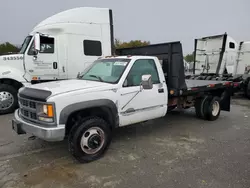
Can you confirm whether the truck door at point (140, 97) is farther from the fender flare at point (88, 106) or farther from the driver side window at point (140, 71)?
the fender flare at point (88, 106)

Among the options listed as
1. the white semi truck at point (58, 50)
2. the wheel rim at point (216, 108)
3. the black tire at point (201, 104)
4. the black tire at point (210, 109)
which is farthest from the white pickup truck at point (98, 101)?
the white semi truck at point (58, 50)

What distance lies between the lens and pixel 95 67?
4938mm

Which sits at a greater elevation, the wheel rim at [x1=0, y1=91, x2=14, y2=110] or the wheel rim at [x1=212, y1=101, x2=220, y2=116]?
the wheel rim at [x1=0, y1=91, x2=14, y2=110]

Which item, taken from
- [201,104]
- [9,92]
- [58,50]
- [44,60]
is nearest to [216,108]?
[201,104]

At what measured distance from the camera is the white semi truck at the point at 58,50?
732 cm

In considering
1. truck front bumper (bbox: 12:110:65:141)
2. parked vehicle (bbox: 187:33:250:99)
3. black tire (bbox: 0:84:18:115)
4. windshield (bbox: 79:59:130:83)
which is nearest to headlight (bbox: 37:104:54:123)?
truck front bumper (bbox: 12:110:65:141)

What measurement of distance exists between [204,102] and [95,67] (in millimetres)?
3527

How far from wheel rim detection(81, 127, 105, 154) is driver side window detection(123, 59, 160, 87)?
1.03 meters

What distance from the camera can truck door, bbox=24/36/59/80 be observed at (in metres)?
7.58

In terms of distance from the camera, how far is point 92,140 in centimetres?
381

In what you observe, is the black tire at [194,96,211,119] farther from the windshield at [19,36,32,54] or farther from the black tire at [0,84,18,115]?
the windshield at [19,36,32,54]

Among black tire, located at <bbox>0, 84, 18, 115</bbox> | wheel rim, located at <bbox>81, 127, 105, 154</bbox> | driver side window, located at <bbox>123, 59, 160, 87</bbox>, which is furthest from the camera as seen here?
black tire, located at <bbox>0, 84, 18, 115</bbox>

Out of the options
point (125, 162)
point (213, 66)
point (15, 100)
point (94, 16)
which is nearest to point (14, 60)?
point (15, 100)

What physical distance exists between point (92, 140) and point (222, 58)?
1050 cm
